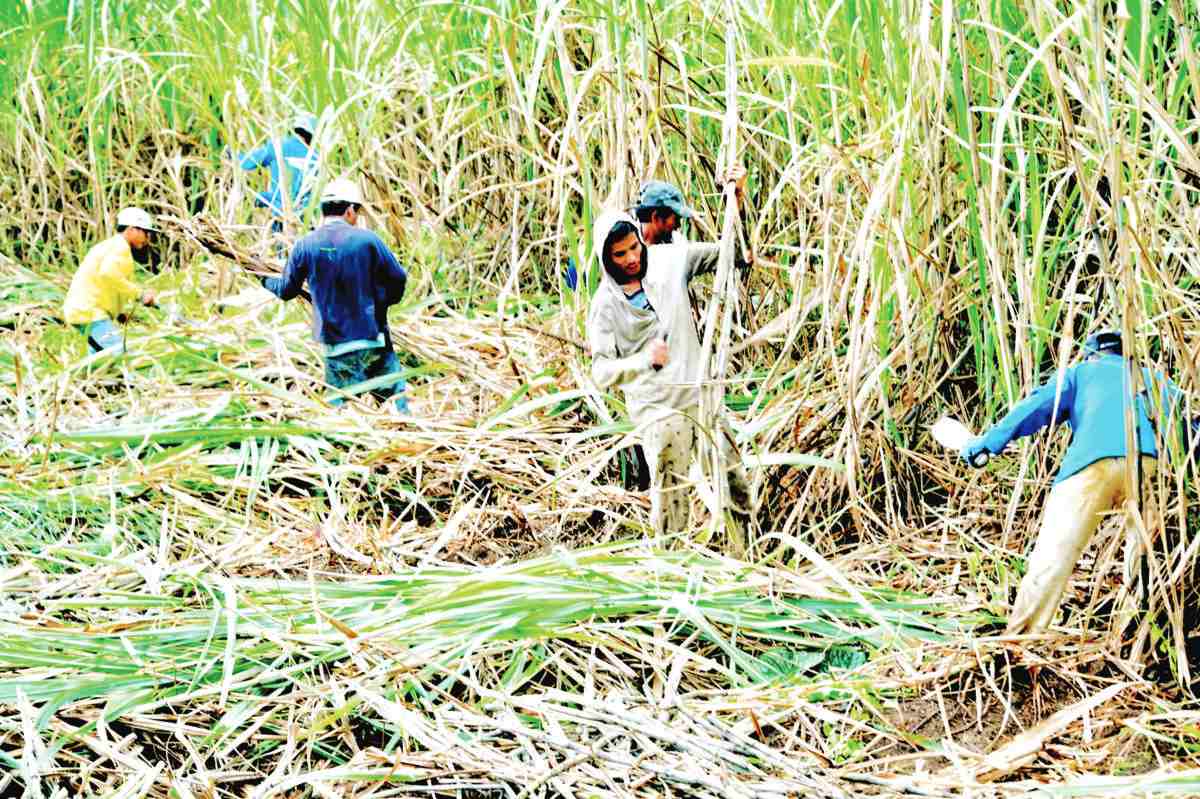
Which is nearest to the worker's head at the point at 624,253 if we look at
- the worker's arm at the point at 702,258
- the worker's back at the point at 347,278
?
the worker's arm at the point at 702,258

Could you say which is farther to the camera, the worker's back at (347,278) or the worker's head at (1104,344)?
the worker's back at (347,278)

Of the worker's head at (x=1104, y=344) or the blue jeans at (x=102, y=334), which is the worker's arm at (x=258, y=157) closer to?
the blue jeans at (x=102, y=334)

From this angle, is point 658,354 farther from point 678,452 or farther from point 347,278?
point 347,278

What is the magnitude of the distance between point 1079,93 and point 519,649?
5.49ft

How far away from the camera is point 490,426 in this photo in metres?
4.87

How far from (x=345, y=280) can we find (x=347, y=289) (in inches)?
1.3

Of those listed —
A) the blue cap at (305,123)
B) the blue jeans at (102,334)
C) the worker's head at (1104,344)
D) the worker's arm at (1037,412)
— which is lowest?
the blue jeans at (102,334)

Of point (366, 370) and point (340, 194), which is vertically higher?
point (340, 194)

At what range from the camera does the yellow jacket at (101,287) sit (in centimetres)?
623

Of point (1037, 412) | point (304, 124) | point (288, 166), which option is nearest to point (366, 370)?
point (304, 124)

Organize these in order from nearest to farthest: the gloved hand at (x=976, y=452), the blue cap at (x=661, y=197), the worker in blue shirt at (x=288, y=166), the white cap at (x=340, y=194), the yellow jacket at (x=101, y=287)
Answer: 1. the gloved hand at (x=976, y=452)
2. the blue cap at (x=661, y=197)
3. the white cap at (x=340, y=194)
4. the worker in blue shirt at (x=288, y=166)
5. the yellow jacket at (x=101, y=287)

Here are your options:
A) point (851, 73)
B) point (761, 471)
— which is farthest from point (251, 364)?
point (851, 73)

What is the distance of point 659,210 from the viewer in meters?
4.17

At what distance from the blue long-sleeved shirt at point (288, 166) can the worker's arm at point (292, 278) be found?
756mm
